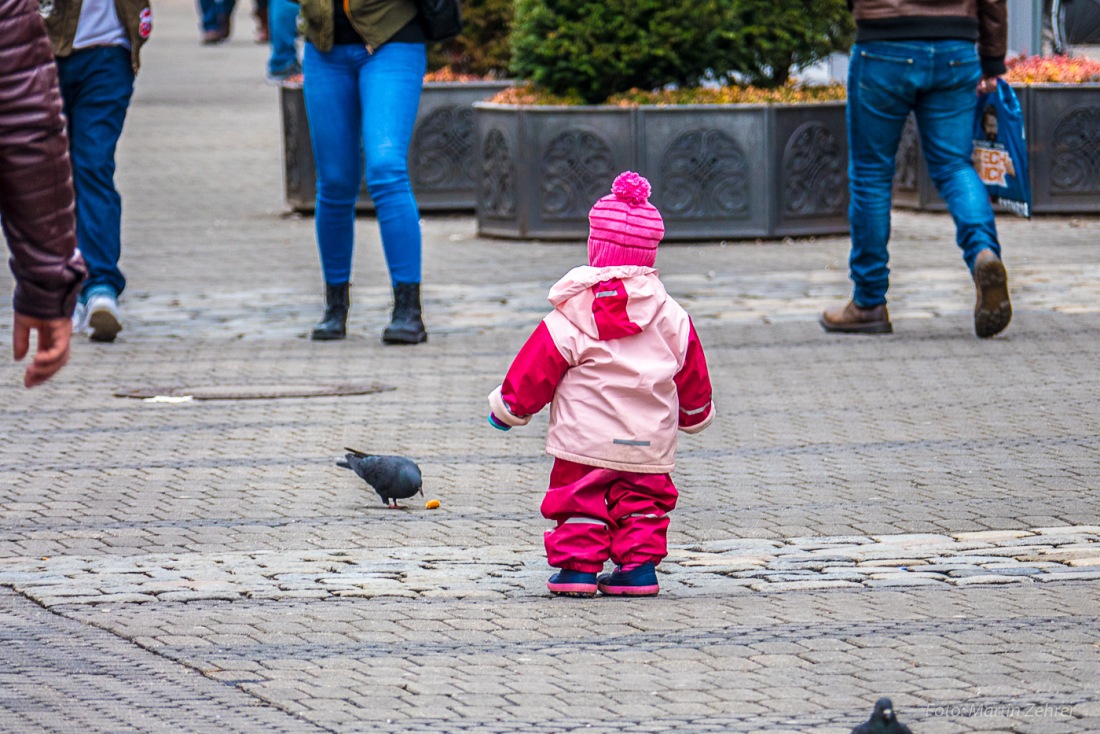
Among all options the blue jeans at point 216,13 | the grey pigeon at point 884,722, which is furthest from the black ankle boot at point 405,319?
the blue jeans at point 216,13

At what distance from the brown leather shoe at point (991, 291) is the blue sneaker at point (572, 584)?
3.46 m

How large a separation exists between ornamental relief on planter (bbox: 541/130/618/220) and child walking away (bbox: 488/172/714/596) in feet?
21.1

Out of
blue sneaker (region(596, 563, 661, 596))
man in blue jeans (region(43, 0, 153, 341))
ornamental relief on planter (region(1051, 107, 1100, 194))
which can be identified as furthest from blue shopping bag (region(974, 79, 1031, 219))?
blue sneaker (region(596, 563, 661, 596))

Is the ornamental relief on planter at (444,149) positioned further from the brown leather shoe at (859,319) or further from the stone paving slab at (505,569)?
the stone paving slab at (505,569)

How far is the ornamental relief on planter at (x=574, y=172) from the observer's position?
1086 cm

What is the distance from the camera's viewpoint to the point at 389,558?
4.71 metres

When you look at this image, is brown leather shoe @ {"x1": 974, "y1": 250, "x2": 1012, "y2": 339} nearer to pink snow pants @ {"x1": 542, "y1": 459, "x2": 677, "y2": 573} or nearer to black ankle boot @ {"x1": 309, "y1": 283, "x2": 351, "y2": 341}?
black ankle boot @ {"x1": 309, "y1": 283, "x2": 351, "y2": 341}

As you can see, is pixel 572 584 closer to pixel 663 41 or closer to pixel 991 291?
pixel 991 291

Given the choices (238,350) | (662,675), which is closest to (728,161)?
(238,350)

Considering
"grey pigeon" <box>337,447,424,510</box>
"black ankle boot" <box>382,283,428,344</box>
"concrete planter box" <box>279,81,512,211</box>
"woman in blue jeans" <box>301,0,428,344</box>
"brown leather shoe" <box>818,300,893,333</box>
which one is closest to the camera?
"grey pigeon" <box>337,447,424,510</box>

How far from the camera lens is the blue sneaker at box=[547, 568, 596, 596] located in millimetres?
4379

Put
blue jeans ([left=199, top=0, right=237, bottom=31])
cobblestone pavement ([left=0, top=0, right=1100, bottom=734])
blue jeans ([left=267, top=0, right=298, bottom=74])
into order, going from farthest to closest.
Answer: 1. blue jeans ([left=199, top=0, right=237, bottom=31])
2. blue jeans ([left=267, top=0, right=298, bottom=74])
3. cobblestone pavement ([left=0, top=0, right=1100, bottom=734])

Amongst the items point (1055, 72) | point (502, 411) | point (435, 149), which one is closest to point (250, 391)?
point (502, 411)

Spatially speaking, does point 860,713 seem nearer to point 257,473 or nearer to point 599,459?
point 599,459
